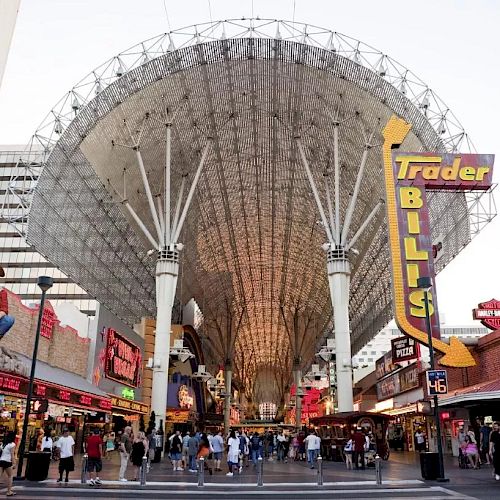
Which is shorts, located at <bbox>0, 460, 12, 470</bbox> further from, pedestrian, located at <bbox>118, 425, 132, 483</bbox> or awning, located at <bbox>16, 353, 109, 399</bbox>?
awning, located at <bbox>16, 353, 109, 399</bbox>

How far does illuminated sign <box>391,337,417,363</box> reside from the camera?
38.6 metres

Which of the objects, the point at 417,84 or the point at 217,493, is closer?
the point at 217,493

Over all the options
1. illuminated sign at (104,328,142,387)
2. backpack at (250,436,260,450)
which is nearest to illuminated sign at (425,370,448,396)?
backpack at (250,436,260,450)

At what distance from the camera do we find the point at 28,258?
284 feet

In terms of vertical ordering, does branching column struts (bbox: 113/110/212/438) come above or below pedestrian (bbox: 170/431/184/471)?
above

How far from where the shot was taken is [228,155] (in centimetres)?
4903

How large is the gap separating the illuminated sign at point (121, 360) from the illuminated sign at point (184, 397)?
31.7 ft

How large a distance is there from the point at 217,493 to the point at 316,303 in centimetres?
7526

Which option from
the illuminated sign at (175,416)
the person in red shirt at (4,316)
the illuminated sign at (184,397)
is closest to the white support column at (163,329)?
the person in red shirt at (4,316)

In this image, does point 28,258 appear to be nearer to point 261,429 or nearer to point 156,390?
point 261,429

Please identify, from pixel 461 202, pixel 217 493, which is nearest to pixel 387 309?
pixel 461 202

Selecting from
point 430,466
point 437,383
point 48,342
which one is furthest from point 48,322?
point 430,466

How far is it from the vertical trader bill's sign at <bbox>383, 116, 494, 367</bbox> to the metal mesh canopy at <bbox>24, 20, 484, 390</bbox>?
21.8 feet

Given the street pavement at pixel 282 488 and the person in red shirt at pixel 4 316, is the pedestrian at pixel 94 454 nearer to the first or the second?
the street pavement at pixel 282 488
